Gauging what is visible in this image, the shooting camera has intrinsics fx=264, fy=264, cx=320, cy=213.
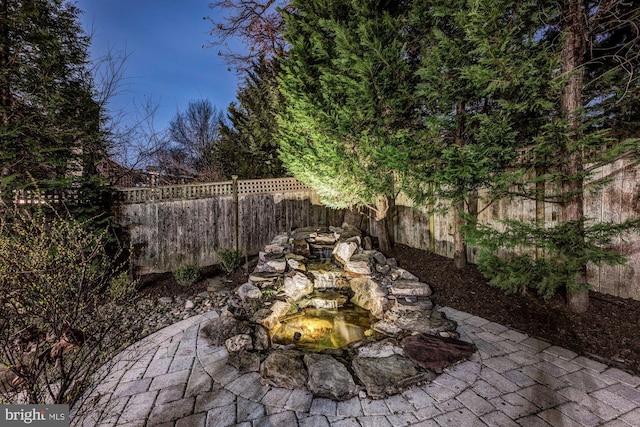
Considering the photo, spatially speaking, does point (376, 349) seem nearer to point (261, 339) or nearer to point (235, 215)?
point (261, 339)

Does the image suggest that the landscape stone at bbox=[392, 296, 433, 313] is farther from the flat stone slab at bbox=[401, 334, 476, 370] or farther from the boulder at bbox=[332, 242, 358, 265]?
the boulder at bbox=[332, 242, 358, 265]

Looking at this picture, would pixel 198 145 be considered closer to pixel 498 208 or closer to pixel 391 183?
pixel 391 183

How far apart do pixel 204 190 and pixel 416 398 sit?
556 cm

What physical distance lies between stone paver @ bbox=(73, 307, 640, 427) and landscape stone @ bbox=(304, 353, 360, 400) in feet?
0.20

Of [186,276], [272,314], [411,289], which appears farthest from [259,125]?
[411,289]

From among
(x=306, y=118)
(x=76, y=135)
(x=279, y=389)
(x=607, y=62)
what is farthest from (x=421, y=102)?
(x=76, y=135)

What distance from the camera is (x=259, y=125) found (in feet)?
26.0

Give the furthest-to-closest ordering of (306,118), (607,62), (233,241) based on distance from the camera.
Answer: (233,241), (306,118), (607,62)

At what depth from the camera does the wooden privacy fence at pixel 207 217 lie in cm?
548

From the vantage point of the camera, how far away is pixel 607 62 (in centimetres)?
A: 364

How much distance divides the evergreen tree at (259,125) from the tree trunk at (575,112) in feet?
19.2

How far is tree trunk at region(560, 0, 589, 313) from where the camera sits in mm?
2824

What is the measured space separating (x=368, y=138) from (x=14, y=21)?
568 centimetres

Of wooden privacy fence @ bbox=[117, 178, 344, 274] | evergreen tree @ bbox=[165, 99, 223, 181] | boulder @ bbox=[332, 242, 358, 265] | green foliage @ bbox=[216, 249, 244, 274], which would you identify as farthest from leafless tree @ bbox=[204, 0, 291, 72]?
boulder @ bbox=[332, 242, 358, 265]
